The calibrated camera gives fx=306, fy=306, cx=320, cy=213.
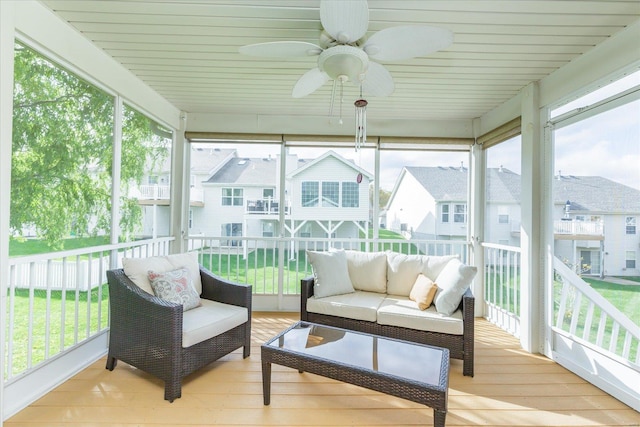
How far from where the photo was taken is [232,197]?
3.99 meters

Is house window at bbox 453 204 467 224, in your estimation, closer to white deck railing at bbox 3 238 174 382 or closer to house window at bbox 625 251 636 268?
house window at bbox 625 251 636 268

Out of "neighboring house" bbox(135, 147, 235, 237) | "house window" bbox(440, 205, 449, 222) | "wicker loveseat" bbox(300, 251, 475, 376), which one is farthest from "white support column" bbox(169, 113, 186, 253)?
"house window" bbox(440, 205, 449, 222)

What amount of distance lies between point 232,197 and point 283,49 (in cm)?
248

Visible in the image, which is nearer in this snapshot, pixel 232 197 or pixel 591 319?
pixel 591 319

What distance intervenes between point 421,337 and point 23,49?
3.41 meters

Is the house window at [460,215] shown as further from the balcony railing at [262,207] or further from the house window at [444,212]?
the balcony railing at [262,207]

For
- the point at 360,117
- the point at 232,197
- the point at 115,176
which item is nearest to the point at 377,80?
the point at 360,117

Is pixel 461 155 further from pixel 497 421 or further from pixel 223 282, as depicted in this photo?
pixel 223 282

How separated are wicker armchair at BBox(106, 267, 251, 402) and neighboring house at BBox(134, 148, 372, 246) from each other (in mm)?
1701

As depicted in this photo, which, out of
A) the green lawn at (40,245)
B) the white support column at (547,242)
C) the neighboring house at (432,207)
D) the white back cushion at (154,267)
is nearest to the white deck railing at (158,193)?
the green lawn at (40,245)

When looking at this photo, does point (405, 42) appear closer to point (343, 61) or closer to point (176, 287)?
point (343, 61)

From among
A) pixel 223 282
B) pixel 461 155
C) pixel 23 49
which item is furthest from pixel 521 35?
pixel 23 49

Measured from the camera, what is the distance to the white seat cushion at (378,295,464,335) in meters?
2.39

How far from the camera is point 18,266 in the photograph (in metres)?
1.96
